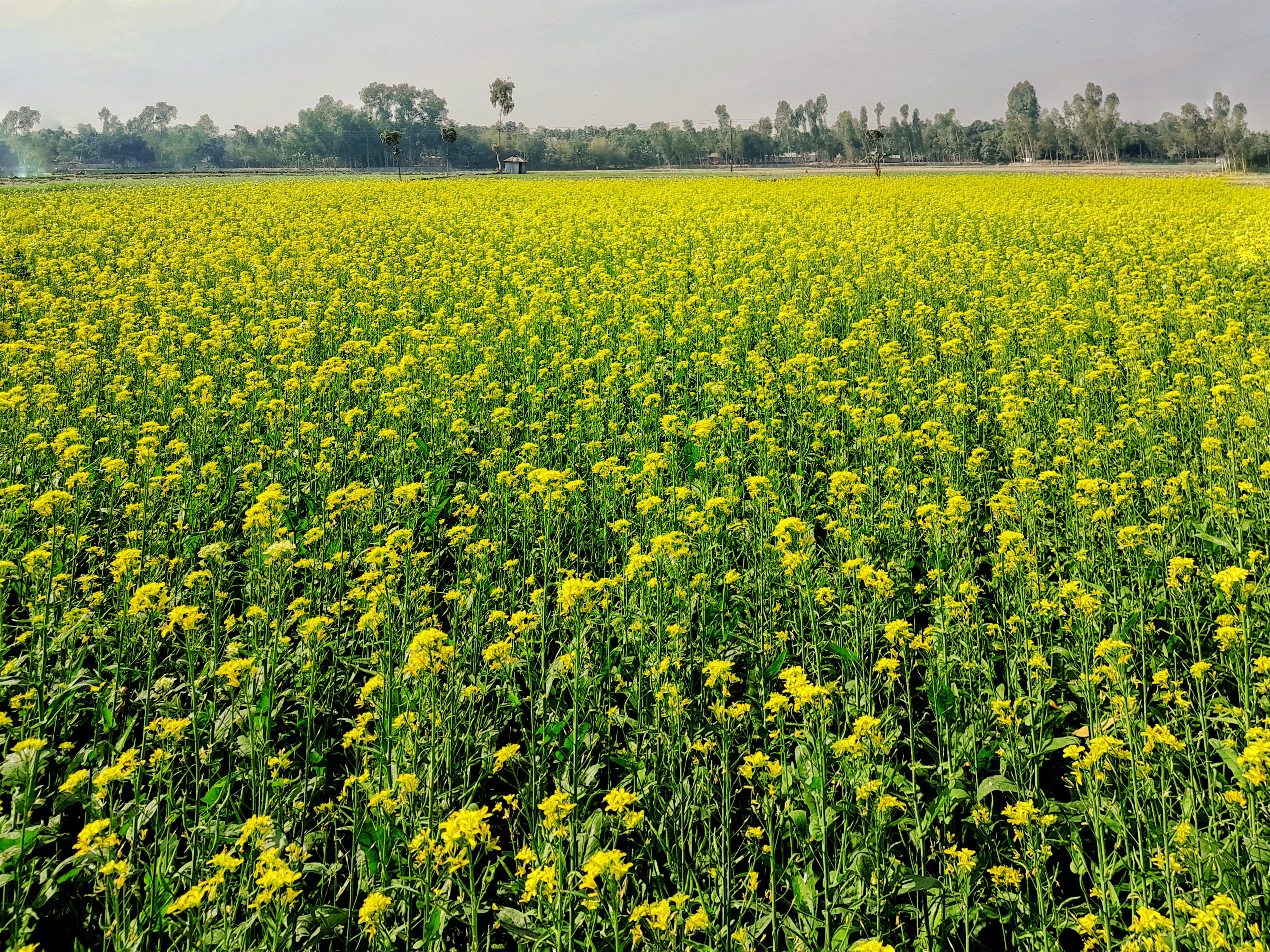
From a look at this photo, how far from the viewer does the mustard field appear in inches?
99.7

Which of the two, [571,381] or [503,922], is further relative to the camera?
[571,381]

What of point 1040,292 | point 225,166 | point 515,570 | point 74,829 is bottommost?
point 74,829

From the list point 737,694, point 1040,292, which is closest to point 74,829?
point 737,694

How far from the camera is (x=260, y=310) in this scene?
35.8 ft

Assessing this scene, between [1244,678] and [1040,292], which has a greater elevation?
[1040,292]

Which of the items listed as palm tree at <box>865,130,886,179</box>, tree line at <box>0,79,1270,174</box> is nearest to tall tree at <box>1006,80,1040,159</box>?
tree line at <box>0,79,1270,174</box>

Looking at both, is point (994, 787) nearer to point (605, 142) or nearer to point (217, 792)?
point (217, 792)

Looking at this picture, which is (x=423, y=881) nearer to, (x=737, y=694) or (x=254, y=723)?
(x=254, y=723)

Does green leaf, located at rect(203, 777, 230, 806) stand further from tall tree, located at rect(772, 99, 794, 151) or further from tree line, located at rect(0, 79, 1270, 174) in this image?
tall tree, located at rect(772, 99, 794, 151)

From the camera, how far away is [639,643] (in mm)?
3646

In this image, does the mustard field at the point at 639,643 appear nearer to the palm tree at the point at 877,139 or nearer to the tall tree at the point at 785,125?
the palm tree at the point at 877,139

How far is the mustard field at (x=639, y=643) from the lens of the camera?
8.31 feet

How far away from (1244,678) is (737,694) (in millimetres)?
2176

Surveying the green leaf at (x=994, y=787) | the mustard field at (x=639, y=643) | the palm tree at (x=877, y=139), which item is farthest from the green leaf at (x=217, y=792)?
the palm tree at (x=877, y=139)
